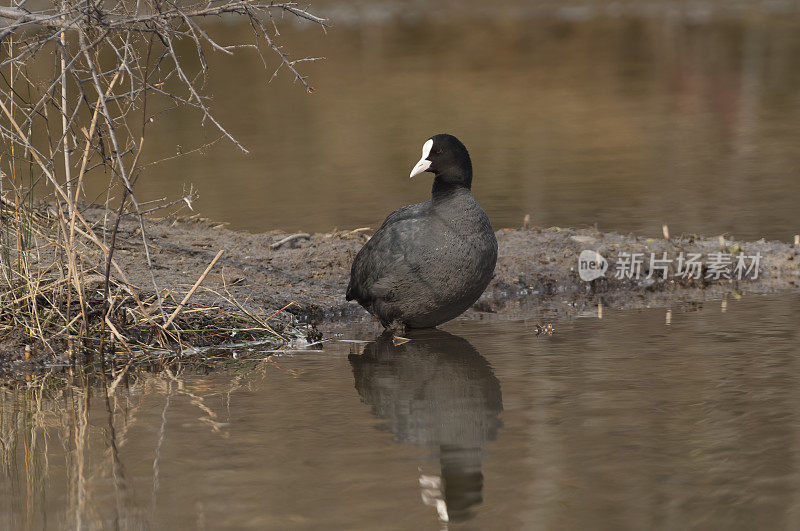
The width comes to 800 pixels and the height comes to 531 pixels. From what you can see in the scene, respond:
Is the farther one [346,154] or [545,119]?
[545,119]

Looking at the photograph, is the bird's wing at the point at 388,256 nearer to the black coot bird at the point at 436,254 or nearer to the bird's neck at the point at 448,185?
the black coot bird at the point at 436,254

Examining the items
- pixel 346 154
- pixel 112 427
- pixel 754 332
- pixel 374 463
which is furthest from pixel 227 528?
pixel 346 154

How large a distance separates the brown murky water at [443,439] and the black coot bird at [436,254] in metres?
0.31

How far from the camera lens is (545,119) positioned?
2203cm

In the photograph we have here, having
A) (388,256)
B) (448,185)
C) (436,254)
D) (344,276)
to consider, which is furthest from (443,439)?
(344,276)

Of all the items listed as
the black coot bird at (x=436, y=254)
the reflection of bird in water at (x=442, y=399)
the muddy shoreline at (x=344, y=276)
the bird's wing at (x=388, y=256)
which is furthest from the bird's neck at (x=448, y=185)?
the muddy shoreline at (x=344, y=276)

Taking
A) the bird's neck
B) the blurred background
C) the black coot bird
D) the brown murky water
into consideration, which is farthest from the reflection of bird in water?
the blurred background

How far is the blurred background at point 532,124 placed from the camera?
14.2 m

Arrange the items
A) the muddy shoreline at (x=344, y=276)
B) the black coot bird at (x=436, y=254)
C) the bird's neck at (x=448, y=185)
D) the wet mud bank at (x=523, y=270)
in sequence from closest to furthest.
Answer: the black coot bird at (x=436, y=254), the bird's neck at (x=448, y=185), the muddy shoreline at (x=344, y=276), the wet mud bank at (x=523, y=270)

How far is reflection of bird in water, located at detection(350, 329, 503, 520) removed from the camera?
610 centimetres

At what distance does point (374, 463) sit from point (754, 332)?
3734 mm

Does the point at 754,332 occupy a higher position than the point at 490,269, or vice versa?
the point at 490,269

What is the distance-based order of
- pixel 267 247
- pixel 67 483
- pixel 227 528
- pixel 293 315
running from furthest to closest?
pixel 267 247, pixel 293 315, pixel 67 483, pixel 227 528

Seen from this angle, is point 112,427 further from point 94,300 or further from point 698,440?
point 698,440
